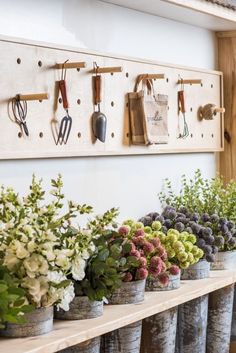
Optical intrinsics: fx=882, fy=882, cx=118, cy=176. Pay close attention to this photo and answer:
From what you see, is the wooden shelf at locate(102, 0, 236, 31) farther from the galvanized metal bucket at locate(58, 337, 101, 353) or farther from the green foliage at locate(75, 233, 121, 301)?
the galvanized metal bucket at locate(58, 337, 101, 353)

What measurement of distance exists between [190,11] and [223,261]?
0.80 meters

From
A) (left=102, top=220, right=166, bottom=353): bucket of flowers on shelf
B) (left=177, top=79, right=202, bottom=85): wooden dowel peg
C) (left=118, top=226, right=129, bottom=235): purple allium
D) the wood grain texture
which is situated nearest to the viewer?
(left=102, top=220, right=166, bottom=353): bucket of flowers on shelf

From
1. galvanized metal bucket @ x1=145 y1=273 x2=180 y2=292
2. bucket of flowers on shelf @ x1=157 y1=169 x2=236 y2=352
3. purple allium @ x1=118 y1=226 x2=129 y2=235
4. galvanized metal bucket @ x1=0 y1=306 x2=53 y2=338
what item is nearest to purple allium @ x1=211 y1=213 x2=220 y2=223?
bucket of flowers on shelf @ x1=157 y1=169 x2=236 y2=352

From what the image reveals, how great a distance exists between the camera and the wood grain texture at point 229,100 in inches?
129

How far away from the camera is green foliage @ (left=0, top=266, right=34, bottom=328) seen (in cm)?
176

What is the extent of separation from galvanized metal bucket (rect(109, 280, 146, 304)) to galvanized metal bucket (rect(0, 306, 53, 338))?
0.33m

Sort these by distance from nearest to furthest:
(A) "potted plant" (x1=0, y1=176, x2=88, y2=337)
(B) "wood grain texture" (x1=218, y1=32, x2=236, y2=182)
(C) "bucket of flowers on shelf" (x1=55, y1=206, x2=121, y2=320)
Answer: (A) "potted plant" (x1=0, y1=176, x2=88, y2=337) < (C) "bucket of flowers on shelf" (x1=55, y1=206, x2=121, y2=320) < (B) "wood grain texture" (x1=218, y1=32, x2=236, y2=182)

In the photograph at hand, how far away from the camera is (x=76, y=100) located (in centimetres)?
248

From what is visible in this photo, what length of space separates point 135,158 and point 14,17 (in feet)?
2.36

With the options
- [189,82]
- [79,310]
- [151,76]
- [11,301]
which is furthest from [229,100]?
[11,301]

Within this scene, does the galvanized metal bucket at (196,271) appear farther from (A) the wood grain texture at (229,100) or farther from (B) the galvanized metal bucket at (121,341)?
(A) the wood grain texture at (229,100)

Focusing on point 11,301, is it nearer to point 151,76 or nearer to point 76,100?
point 76,100

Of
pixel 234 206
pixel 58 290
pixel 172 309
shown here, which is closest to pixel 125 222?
pixel 172 309

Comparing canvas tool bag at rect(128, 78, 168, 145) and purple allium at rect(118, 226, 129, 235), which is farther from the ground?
canvas tool bag at rect(128, 78, 168, 145)
